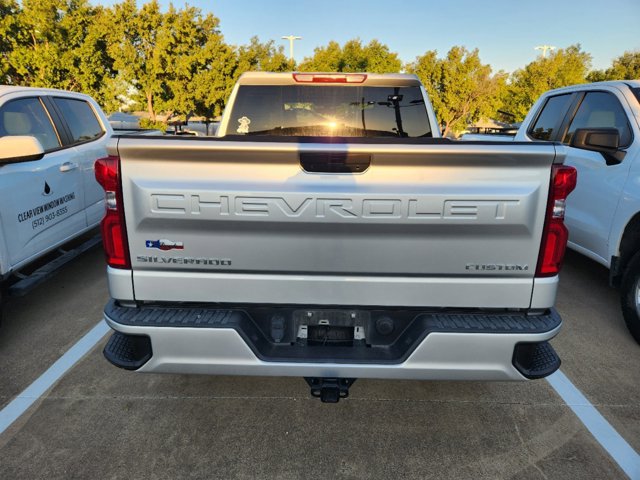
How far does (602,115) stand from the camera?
191 inches

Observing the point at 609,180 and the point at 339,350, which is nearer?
the point at 339,350

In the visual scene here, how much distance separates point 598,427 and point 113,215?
10.1ft

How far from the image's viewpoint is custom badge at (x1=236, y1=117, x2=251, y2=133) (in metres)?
3.77

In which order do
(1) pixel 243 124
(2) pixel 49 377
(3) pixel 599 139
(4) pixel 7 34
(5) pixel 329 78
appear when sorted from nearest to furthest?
(2) pixel 49 377 < (5) pixel 329 78 < (1) pixel 243 124 < (3) pixel 599 139 < (4) pixel 7 34

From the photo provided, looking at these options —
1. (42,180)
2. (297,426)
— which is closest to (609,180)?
(297,426)

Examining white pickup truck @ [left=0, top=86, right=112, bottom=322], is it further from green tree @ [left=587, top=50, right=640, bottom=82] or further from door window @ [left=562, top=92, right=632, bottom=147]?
green tree @ [left=587, top=50, right=640, bottom=82]

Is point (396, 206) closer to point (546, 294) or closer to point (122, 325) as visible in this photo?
point (546, 294)

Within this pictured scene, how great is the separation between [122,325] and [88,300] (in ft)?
9.17

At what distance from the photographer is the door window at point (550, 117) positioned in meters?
5.59

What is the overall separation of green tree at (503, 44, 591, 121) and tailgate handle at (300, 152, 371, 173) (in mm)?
36735

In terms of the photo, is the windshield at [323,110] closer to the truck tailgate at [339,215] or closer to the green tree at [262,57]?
the truck tailgate at [339,215]

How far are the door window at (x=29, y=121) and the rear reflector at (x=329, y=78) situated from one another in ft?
9.04

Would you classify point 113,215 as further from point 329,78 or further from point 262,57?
point 262,57

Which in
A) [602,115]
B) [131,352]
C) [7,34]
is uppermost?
[7,34]
